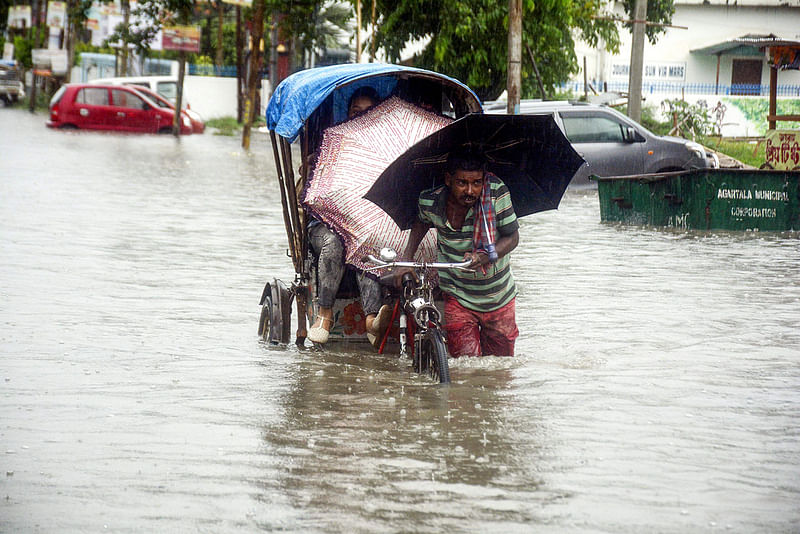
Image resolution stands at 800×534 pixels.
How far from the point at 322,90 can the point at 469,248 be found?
1.27 m

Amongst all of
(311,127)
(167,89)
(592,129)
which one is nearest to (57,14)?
(167,89)

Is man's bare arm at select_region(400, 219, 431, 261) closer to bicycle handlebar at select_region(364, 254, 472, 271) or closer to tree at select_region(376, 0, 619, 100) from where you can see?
bicycle handlebar at select_region(364, 254, 472, 271)

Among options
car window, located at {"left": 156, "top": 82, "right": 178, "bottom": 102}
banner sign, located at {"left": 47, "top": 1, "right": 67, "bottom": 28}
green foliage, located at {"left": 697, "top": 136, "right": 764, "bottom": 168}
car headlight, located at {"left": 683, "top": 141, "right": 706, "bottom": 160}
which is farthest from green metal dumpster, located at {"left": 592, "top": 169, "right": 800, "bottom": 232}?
banner sign, located at {"left": 47, "top": 1, "right": 67, "bottom": 28}

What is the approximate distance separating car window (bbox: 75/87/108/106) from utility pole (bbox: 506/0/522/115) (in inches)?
771

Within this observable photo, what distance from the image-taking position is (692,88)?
36469mm

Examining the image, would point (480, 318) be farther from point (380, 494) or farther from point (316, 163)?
→ point (380, 494)

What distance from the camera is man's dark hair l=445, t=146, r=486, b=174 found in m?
6.31

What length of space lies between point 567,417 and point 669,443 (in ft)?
2.05

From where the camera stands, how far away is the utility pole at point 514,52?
18469 millimetres

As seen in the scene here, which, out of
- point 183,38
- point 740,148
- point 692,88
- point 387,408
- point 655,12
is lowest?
point 387,408

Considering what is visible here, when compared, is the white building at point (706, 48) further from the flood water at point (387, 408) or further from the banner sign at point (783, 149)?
the flood water at point (387, 408)

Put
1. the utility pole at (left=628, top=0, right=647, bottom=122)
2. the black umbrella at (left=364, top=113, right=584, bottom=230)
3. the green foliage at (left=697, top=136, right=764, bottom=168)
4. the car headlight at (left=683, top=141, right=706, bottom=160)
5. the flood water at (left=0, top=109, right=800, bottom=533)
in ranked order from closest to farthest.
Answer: the flood water at (left=0, top=109, right=800, bottom=533) < the black umbrella at (left=364, top=113, right=584, bottom=230) < the car headlight at (left=683, top=141, right=706, bottom=160) < the utility pole at (left=628, top=0, right=647, bottom=122) < the green foliage at (left=697, top=136, right=764, bottom=168)

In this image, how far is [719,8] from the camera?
38969 mm

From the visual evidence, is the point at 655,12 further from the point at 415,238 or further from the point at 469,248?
the point at 469,248
